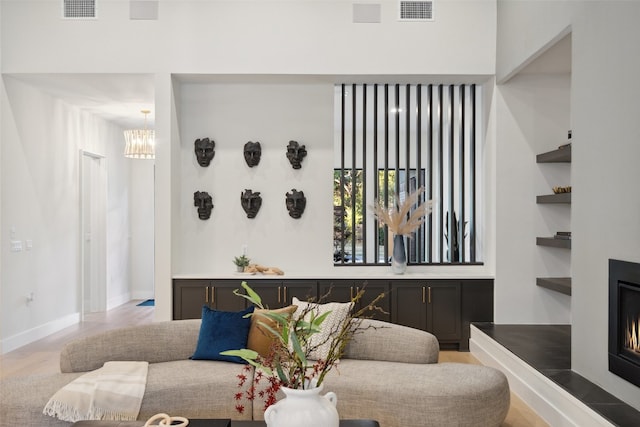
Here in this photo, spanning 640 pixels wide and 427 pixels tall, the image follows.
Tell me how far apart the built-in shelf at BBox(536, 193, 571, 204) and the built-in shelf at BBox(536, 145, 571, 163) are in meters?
0.33

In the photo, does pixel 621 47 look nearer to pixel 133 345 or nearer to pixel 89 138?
pixel 133 345

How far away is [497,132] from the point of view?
577cm

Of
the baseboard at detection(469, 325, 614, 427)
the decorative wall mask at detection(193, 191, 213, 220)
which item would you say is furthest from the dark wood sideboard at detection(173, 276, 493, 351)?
the decorative wall mask at detection(193, 191, 213, 220)

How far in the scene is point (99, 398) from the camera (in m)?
3.14

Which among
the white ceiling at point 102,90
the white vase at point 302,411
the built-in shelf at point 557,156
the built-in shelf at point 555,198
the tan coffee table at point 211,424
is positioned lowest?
the tan coffee table at point 211,424

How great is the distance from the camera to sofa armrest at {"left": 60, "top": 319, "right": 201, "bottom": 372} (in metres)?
3.58

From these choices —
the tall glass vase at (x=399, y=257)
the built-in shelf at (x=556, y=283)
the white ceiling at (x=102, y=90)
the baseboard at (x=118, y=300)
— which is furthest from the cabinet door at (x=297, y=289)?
the baseboard at (x=118, y=300)

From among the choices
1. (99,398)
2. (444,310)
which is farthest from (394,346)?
(444,310)

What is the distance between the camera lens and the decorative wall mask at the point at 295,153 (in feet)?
19.7

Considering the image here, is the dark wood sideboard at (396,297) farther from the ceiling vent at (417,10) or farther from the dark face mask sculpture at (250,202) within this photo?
the ceiling vent at (417,10)

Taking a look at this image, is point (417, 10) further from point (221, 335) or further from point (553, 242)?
point (221, 335)

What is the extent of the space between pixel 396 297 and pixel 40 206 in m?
3.87

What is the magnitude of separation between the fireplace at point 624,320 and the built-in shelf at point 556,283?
167cm

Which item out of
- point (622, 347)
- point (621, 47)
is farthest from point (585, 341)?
point (621, 47)
